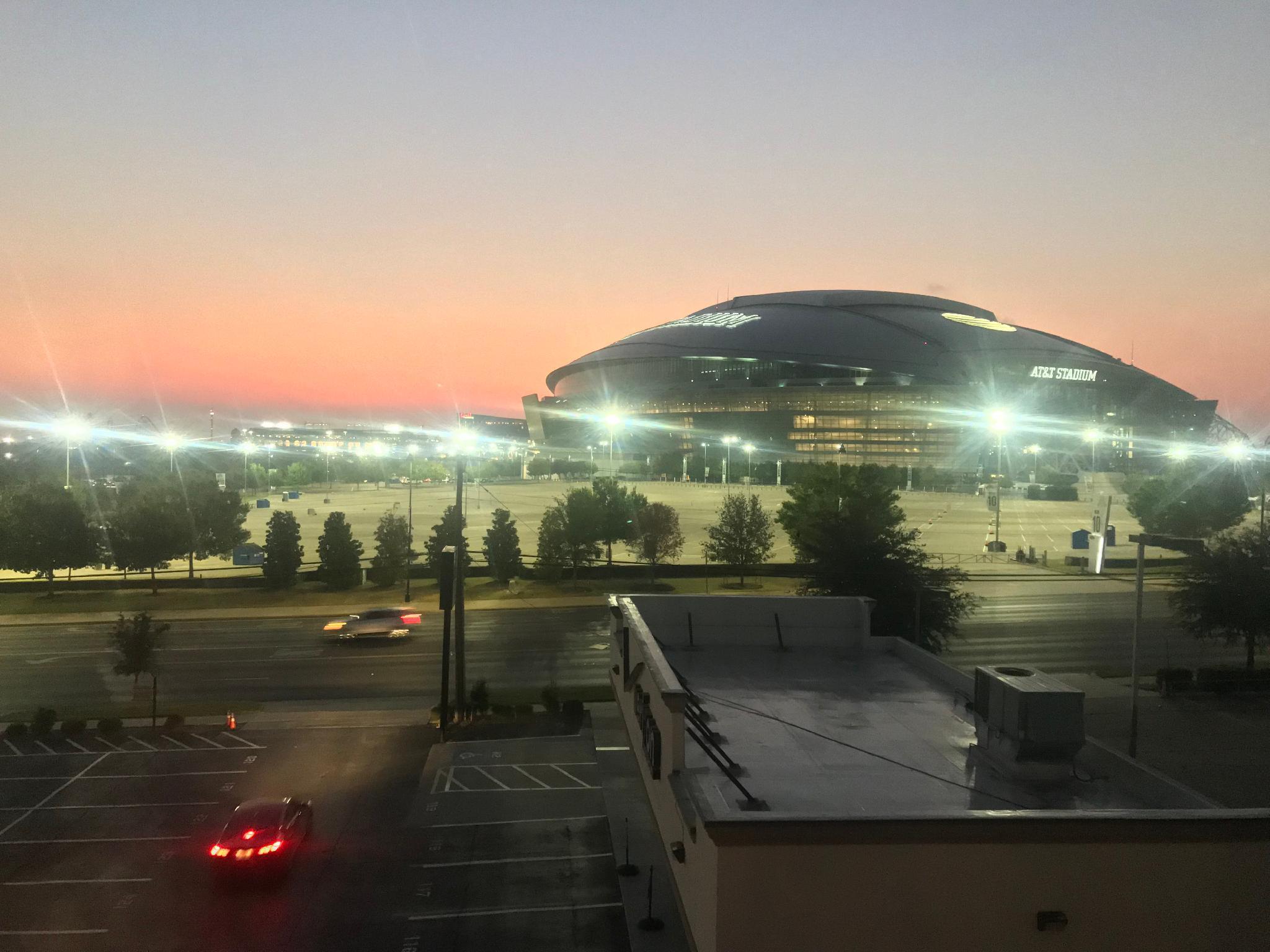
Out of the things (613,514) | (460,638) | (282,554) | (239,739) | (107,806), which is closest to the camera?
(107,806)

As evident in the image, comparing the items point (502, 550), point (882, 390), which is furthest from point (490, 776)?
point (882, 390)

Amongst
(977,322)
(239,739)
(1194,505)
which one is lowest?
(239,739)

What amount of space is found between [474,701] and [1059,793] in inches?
619

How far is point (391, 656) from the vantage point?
90.9 ft

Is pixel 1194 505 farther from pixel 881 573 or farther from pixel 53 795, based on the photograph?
pixel 53 795

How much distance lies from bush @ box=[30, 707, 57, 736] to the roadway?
1.66 metres

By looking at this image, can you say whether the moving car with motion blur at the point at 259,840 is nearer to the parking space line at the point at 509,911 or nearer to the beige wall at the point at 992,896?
the parking space line at the point at 509,911

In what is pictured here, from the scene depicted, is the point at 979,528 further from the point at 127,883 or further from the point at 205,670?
the point at 127,883

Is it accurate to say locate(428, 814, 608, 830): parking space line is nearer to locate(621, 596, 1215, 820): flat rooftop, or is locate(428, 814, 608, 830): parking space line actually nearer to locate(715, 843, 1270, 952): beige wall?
locate(621, 596, 1215, 820): flat rooftop

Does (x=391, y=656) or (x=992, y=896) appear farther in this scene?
(x=391, y=656)

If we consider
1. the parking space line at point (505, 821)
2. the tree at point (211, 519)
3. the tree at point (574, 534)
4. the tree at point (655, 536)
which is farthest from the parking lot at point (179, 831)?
the tree at point (211, 519)

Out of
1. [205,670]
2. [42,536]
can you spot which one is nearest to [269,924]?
[205,670]

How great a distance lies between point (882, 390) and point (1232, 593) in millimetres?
105164

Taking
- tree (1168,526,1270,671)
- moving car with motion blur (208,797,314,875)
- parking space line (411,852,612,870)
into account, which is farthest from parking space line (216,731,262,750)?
tree (1168,526,1270,671)
